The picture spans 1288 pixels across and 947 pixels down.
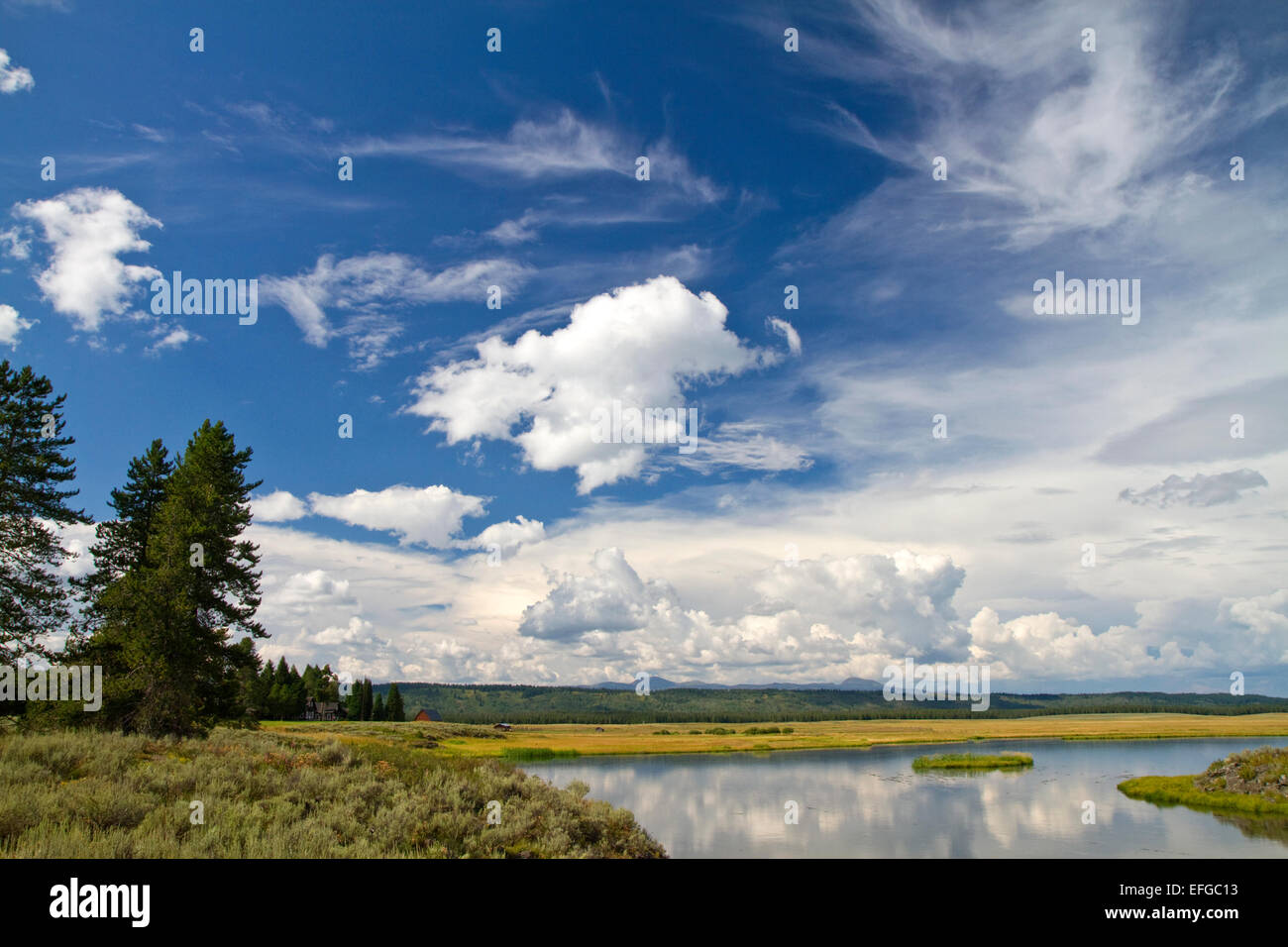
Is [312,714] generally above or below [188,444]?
below

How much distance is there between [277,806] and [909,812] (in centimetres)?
3954

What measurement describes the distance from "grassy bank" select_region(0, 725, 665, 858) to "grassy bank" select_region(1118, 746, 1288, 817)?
144 feet

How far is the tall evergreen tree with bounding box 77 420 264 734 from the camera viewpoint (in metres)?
31.8

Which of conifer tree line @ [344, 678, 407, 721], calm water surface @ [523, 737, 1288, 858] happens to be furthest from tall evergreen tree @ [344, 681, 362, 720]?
calm water surface @ [523, 737, 1288, 858]

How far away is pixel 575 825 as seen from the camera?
49.4 ft

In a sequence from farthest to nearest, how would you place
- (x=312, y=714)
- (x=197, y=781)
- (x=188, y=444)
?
1. (x=312, y=714)
2. (x=188, y=444)
3. (x=197, y=781)

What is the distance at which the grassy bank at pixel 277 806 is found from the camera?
34.2 feet

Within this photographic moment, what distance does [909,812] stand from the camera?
41562mm

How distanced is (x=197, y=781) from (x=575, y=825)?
784 cm

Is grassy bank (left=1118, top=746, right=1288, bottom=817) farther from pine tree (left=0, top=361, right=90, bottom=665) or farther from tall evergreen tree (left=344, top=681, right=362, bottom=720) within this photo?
tall evergreen tree (left=344, top=681, right=362, bottom=720)

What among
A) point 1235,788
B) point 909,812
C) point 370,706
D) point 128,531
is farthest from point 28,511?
point 370,706

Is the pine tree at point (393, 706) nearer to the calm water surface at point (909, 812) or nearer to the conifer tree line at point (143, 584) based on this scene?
the calm water surface at point (909, 812)
